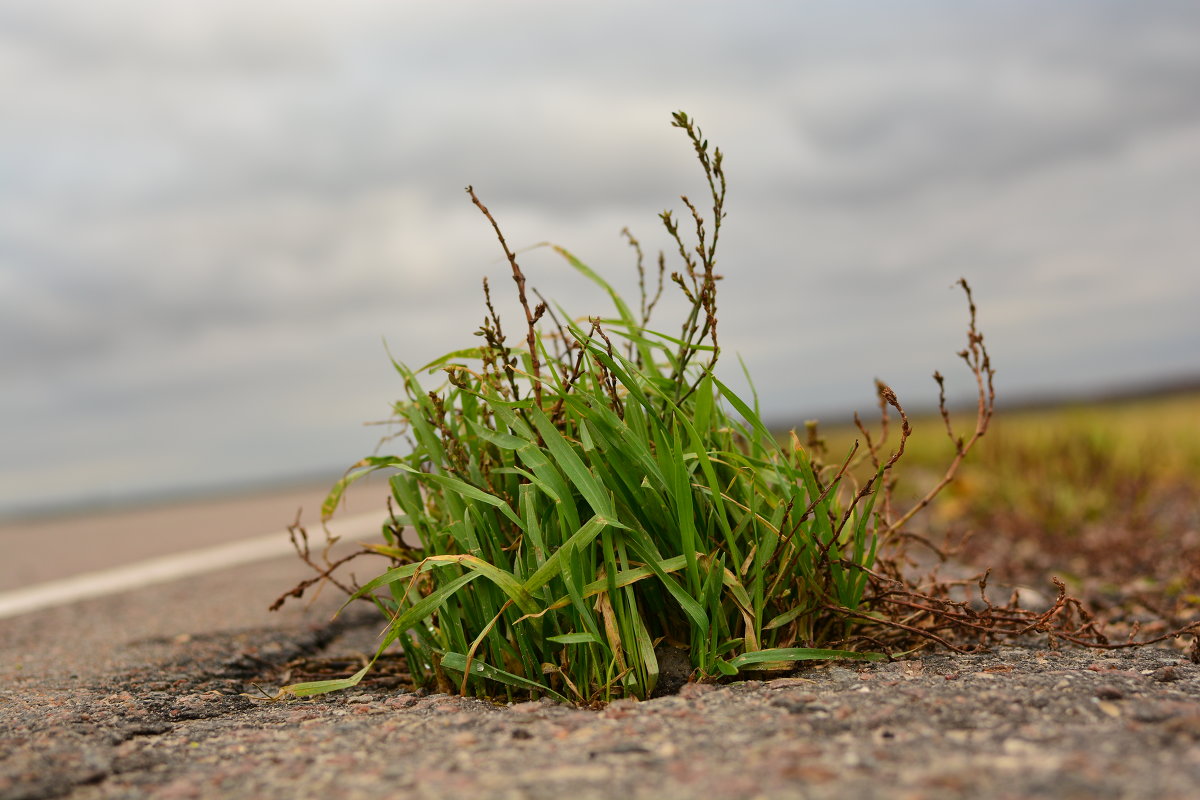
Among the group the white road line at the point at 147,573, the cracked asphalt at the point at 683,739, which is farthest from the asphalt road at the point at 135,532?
the cracked asphalt at the point at 683,739

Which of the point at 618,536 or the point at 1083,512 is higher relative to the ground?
the point at 618,536

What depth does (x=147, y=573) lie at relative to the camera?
5.16 meters

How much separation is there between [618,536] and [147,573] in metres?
4.36

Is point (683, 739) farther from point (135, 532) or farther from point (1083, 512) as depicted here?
point (135, 532)

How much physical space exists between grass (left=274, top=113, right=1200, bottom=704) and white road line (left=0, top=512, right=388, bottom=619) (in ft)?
6.47

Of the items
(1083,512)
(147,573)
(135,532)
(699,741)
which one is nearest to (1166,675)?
(699,741)

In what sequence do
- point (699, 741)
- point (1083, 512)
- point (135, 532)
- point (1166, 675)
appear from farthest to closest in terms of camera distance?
point (135, 532) < point (1083, 512) < point (1166, 675) < point (699, 741)

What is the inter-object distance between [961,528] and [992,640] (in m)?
3.61

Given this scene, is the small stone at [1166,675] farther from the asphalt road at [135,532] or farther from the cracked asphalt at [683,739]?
the asphalt road at [135,532]

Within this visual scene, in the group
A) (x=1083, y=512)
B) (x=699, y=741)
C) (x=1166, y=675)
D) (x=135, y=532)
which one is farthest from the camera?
(x=135, y=532)

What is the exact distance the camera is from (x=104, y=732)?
1.73 metres

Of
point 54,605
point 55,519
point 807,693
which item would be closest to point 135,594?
point 54,605

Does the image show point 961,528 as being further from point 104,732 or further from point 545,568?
point 104,732

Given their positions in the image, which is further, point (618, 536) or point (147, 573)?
point (147, 573)
